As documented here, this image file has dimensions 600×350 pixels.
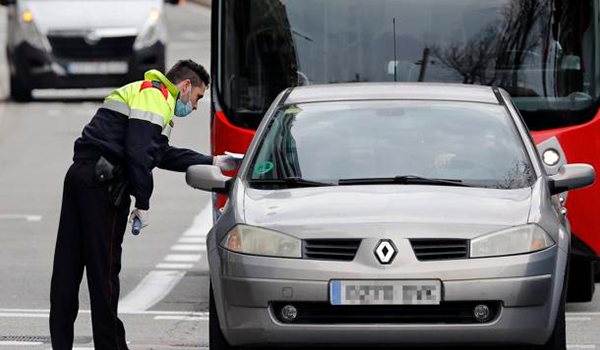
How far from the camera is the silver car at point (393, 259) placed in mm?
8078

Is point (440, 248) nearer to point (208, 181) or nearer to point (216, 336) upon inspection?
point (216, 336)

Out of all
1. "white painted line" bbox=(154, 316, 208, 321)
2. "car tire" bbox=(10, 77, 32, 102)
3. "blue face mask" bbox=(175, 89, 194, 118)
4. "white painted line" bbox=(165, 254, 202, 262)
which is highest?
"blue face mask" bbox=(175, 89, 194, 118)

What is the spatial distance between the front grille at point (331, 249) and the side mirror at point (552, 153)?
3.94 metres

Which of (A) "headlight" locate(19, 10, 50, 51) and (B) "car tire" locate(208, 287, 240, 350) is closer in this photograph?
(B) "car tire" locate(208, 287, 240, 350)

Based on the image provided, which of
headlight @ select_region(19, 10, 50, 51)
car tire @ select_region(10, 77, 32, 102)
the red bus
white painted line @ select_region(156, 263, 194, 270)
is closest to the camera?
the red bus

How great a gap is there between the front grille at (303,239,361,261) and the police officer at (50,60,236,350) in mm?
1005

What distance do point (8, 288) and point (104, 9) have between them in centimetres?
1558

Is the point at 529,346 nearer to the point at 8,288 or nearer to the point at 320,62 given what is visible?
the point at 320,62

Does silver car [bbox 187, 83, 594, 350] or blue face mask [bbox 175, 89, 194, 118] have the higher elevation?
blue face mask [bbox 175, 89, 194, 118]

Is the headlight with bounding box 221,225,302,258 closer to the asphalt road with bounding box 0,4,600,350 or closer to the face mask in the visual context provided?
the face mask

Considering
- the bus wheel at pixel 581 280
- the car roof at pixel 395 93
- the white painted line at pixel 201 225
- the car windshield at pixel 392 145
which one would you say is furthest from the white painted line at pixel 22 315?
the white painted line at pixel 201 225

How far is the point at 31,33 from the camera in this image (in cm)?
2772

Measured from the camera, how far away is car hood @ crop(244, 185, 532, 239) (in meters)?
8.18

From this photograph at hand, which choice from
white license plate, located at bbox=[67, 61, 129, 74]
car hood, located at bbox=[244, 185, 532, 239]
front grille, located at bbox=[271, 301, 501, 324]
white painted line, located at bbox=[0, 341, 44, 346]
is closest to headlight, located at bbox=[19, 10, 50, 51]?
white license plate, located at bbox=[67, 61, 129, 74]
